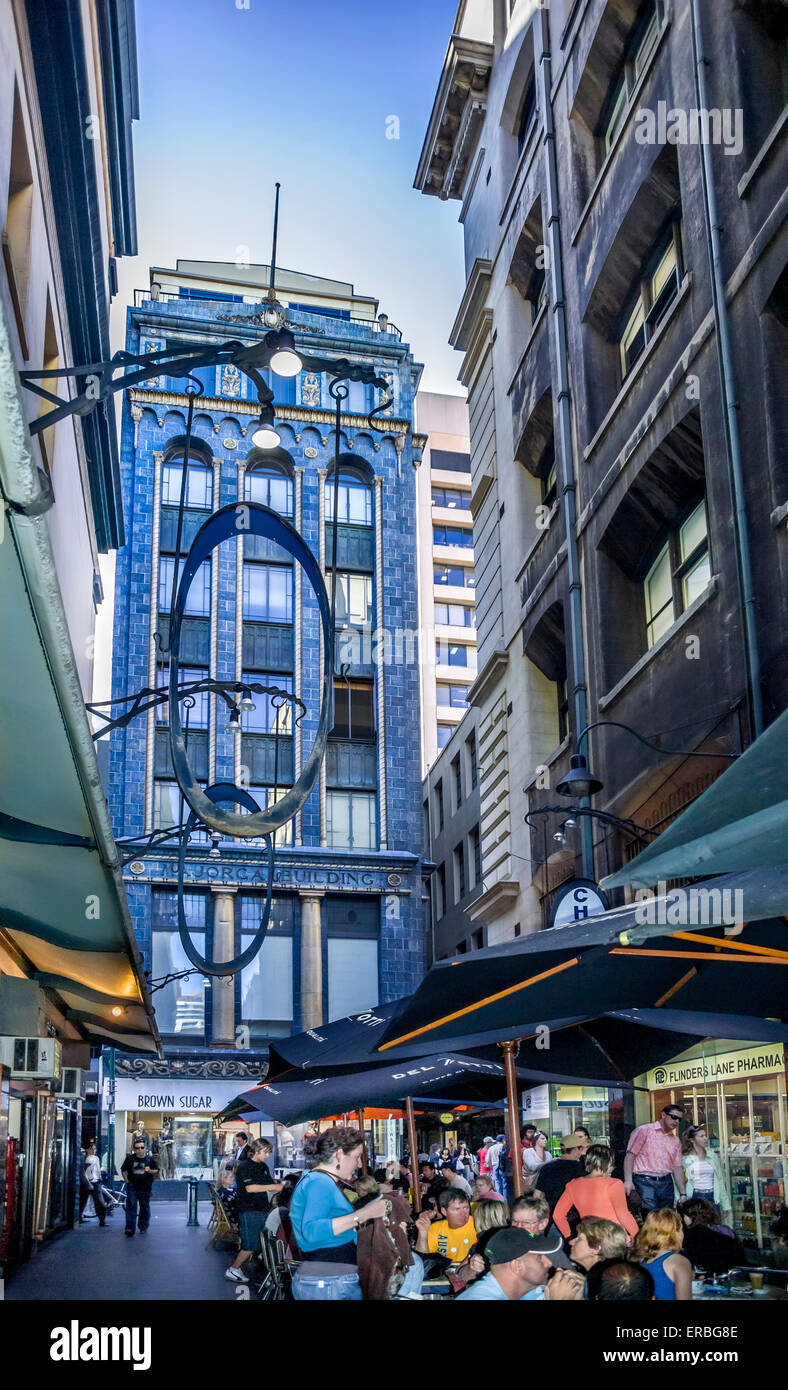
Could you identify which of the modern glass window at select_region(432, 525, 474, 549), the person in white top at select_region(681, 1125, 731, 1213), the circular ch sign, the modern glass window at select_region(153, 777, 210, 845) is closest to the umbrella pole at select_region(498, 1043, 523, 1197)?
the person in white top at select_region(681, 1125, 731, 1213)

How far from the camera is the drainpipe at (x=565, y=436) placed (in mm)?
20875

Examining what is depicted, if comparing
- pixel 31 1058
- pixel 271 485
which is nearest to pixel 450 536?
pixel 271 485

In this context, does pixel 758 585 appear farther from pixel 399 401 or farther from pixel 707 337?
pixel 399 401

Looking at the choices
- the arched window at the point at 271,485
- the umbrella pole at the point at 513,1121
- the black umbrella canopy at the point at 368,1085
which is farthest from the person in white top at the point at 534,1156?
the arched window at the point at 271,485

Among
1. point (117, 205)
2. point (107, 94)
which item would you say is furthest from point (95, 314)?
point (117, 205)

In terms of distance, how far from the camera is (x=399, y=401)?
193ft

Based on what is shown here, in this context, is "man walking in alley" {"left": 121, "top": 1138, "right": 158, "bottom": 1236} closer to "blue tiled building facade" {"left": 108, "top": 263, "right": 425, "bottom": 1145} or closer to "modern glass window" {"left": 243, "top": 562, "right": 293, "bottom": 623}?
"blue tiled building facade" {"left": 108, "top": 263, "right": 425, "bottom": 1145}

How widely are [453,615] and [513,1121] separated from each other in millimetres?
62746

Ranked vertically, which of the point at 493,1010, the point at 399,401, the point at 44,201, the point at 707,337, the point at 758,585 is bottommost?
the point at 493,1010

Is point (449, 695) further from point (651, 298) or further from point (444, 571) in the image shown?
point (651, 298)

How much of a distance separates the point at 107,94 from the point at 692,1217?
1773 cm

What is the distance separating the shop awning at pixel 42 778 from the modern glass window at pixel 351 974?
3220cm

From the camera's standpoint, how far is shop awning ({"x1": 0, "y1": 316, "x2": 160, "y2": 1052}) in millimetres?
5848

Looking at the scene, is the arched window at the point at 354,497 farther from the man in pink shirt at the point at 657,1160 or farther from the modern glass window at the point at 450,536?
the man in pink shirt at the point at 657,1160
